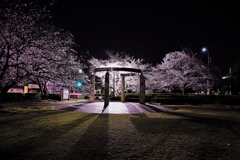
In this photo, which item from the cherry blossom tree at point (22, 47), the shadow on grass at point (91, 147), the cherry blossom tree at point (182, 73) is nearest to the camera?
the shadow on grass at point (91, 147)

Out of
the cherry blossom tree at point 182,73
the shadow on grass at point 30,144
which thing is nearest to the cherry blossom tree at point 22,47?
the shadow on grass at point 30,144

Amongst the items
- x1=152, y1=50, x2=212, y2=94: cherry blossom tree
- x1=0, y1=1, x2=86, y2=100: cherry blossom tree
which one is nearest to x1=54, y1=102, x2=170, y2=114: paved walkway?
x1=0, y1=1, x2=86, y2=100: cherry blossom tree

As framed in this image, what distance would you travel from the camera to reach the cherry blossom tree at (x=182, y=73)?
3506cm

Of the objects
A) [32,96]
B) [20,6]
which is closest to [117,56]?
[32,96]

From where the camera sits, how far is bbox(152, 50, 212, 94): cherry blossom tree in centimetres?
3506

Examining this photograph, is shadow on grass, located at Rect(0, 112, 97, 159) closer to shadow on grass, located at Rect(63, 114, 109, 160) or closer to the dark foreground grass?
the dark foreground grass

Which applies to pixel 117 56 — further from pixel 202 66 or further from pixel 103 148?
pixel 103 148

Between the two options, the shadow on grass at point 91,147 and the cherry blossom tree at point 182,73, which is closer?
the shadow on grass at point 91,147

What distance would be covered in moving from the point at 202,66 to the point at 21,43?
31717 mm

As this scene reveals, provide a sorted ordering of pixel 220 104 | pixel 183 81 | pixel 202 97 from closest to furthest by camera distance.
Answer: pixel 220 104 < pixel 202 97 < pixel 183 81

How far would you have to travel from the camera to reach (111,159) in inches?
172

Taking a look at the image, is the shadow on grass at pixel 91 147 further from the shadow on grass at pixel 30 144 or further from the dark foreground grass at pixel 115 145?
the shadow on grass at pixel 30 144

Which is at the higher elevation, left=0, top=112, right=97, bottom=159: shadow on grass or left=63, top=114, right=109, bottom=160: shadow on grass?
left=0, top=112, right=97, bottom=159: shadow on grass

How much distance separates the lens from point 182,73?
3656cm
